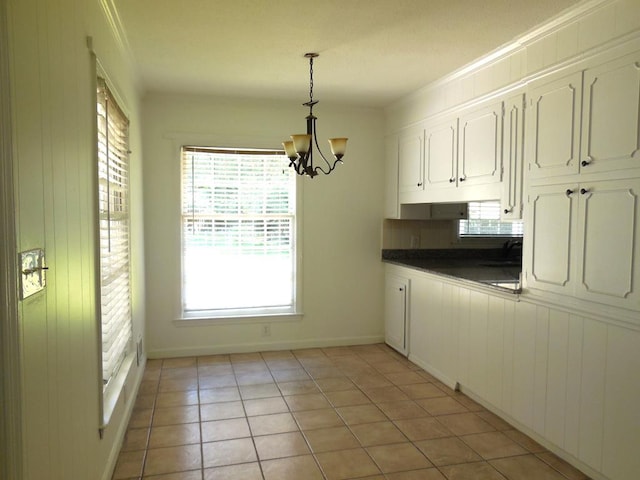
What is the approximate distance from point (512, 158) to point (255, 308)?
2.78 meters

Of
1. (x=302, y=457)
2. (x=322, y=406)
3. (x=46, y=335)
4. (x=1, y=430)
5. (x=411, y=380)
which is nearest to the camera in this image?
(x=1, y=430)

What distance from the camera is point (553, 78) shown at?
2748 millimetres

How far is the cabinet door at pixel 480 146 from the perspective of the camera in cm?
326

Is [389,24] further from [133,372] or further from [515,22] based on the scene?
[133,372]

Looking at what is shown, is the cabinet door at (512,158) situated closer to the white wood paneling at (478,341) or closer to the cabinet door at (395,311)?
the white wood paneling at (478,341)

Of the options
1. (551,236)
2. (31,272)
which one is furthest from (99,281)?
(551,236)

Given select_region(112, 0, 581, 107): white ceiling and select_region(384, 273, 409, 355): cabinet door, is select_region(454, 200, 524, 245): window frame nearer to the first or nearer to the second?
select_region(384, 273, 409, 355): cabinet door

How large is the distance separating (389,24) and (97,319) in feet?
7.19

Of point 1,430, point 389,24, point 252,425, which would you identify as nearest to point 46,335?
point 1,430

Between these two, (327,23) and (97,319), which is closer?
(97,319)

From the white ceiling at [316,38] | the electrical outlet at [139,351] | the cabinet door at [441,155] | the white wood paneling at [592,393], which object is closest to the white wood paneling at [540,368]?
the white wood paneling at [592,393]

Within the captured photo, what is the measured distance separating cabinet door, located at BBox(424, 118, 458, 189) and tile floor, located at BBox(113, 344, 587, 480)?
1.62 m

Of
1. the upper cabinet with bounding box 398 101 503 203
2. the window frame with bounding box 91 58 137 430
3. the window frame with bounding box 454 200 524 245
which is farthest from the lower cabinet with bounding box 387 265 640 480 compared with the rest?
the window frame with bounding box 91 58 137 430

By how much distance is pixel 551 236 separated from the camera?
2.76 meters
